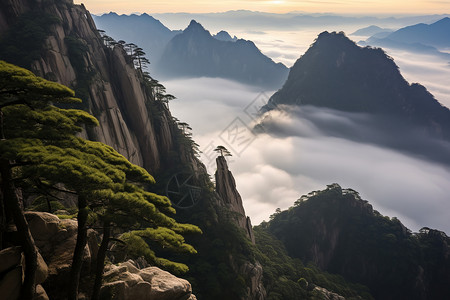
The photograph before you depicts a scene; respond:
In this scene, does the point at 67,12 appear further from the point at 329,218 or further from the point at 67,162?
the point at 329,218

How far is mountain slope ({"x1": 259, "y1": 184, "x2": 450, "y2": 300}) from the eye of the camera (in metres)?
69.8

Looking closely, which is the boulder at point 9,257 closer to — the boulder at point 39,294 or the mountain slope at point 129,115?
the boulder at point 39,294

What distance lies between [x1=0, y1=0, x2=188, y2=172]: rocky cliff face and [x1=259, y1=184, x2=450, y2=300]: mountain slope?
50952 millimetres

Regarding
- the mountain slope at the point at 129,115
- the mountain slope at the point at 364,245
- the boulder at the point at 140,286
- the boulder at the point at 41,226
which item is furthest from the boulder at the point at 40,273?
the mountain slope at the point at 364,245

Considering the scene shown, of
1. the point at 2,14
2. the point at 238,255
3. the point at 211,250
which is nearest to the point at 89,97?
the point at 2,14

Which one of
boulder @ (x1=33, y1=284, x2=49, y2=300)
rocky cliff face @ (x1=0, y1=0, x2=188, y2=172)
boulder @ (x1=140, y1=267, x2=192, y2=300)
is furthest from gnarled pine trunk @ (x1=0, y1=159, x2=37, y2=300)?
rocky cliff face @ (x1=0, y1=0, x2=188, y2=172)

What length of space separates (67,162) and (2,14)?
136 ft

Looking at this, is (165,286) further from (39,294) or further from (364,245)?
(364,245)

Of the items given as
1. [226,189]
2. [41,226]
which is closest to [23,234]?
[41,226]

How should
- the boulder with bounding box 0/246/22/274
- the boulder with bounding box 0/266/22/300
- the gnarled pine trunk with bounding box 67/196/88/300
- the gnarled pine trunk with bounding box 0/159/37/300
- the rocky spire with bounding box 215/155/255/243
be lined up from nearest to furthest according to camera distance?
1. the boulder with bounding box 0/266/22/300
2. the boulder with bounding box 0/246/22/274
3. the gnarled pine trunk with bounding box 0/159/37/300
4. the gnarled pine trunk with bounding box 67/196/88/300
5. the rocky spire with bounding box 215/155/255/243

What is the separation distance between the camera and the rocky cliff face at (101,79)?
34.8 metres

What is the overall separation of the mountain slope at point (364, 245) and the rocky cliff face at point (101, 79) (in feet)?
167

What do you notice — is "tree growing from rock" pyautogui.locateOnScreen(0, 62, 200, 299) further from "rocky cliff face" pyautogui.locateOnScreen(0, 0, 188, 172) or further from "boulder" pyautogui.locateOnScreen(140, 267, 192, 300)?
"rocky cliff face" pyautogui.locateOnScreen(0, 0, 188, 172)

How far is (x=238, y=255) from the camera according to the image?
3619cm
